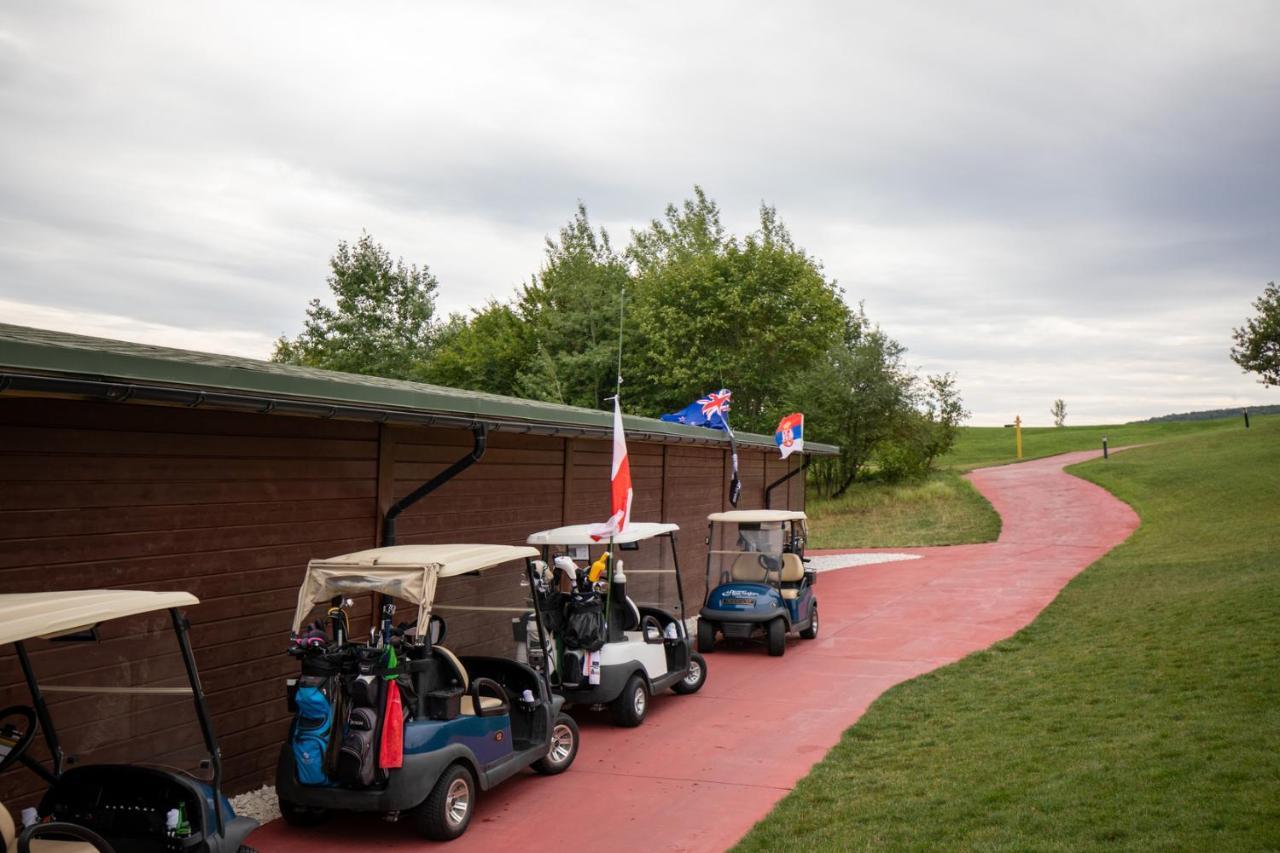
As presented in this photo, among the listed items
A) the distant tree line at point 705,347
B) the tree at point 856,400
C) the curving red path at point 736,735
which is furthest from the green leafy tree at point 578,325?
the curving red path at point 736,735

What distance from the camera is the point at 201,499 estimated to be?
22.1ft

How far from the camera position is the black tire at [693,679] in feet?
34.4

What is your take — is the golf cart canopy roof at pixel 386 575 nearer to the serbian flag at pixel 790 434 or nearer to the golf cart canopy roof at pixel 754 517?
the golf cart canopy roof at pixel 754 517

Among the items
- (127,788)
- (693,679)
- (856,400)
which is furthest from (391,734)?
(856,400)

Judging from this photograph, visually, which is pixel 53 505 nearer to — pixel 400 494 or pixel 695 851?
pixel 400 494

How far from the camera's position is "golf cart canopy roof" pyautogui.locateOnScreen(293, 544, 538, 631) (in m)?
6.18

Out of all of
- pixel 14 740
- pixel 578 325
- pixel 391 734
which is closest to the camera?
pixel 14 740

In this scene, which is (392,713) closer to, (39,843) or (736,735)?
(39,843)

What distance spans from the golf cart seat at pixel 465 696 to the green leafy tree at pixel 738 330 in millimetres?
29670

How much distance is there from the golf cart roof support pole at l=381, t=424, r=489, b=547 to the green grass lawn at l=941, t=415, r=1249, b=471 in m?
47.3

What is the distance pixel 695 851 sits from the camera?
6105mm

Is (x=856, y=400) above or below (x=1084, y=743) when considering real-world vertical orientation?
above

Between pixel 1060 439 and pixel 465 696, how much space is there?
211 ft

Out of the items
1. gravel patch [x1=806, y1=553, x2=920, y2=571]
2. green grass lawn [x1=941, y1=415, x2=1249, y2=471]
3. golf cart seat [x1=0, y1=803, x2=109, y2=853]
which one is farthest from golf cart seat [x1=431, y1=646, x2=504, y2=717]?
green grass lawn [x1=941, y1=415, x2=1249, y2=471]
